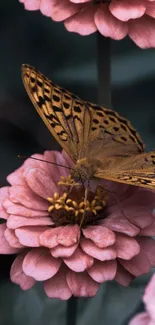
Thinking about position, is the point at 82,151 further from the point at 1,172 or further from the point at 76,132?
the point at 1,172

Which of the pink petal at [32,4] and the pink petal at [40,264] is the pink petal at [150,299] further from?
the pink petal at [32,4]

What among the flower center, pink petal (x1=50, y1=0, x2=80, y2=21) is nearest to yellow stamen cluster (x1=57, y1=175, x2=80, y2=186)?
the flower center

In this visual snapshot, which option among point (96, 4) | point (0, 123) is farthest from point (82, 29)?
point (0, 123)

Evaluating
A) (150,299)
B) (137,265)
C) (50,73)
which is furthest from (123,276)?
(50,73)

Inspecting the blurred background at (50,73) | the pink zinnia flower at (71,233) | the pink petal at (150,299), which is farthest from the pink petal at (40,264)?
the blurred background at (50,73)

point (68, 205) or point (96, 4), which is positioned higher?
point (96, 4)

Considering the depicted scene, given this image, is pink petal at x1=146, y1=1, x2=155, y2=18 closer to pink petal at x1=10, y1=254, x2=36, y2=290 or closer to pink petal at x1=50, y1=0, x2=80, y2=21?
pink petal at x1=50, y1=0, x2=80, y2=21

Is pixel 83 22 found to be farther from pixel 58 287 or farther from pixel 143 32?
pixel 58 287
